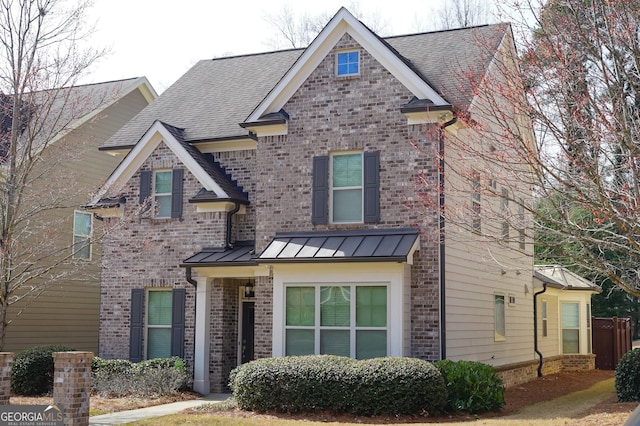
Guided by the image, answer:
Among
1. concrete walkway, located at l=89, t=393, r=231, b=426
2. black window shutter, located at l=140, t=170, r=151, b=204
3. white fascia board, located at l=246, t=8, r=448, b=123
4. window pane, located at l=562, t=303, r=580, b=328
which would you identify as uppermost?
white fascia board, located at l=246, t=8, r=448, b=123

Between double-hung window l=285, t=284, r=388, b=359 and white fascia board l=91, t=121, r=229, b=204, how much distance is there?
166 inches

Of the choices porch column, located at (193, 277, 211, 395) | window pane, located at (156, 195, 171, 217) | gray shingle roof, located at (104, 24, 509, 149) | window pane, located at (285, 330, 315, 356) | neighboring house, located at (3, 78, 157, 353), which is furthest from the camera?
neighboring house, located at (3, 78, 157, 353)

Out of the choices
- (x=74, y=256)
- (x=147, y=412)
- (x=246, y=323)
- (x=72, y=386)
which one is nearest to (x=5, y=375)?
(x=72, y=386)

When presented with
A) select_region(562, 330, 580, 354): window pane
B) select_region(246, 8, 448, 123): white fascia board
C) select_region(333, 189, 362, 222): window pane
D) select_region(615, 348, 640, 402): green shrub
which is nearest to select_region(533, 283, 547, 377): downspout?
select_region(562, 330, 580, 354): window pane

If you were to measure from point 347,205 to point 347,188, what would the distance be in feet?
1.31

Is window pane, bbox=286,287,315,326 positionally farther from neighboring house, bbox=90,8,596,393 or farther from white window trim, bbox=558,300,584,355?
white window trim, bbox=558,300,584,355

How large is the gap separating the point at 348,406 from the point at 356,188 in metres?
5.41

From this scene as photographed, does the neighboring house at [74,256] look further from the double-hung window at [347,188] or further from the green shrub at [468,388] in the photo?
the green shrub at [468,388]

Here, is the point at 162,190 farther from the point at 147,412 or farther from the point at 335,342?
the point at 147,412

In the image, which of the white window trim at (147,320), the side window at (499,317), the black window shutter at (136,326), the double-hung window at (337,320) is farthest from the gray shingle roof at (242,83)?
the side window at (499,317)

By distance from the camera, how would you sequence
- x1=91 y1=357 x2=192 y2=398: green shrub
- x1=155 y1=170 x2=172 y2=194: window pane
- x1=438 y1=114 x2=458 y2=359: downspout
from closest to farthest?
x1=438 y1=114 x2=458 y2=359: downspout → x1=91 y1=357 x2=192 y2=398: green shrub → x1=155 y1=170 x2=172 y2=194: window pane

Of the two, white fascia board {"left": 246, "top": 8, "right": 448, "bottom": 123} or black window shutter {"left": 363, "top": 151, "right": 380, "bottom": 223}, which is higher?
white fascia board {"left": 246, "top": 8, "right": 448, "bottom": 123}

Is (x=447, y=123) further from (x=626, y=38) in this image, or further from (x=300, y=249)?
(x=626, y=38)

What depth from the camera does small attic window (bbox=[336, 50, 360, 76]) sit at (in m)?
18.9
